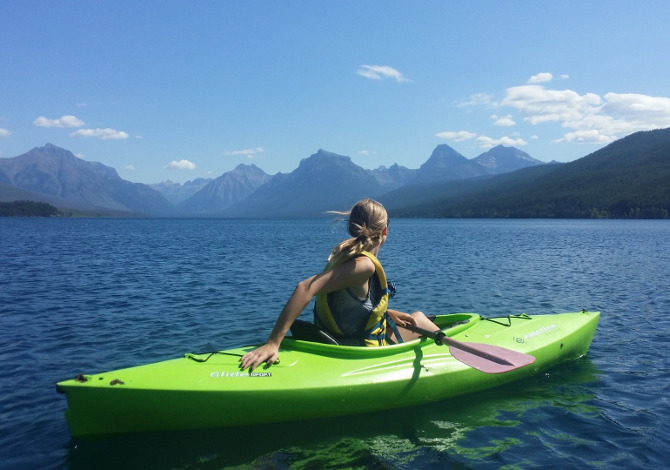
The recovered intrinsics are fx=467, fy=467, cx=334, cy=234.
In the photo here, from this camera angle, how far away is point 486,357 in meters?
6.67

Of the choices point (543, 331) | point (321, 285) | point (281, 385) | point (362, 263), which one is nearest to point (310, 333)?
point (281, 385)

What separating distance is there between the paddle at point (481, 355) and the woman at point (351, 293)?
0.82 meters

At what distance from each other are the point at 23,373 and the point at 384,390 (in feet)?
21.4

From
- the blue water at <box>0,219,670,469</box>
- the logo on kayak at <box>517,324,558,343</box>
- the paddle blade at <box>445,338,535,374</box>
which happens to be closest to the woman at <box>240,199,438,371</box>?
the blue water at <box>0,219,670,469</box>

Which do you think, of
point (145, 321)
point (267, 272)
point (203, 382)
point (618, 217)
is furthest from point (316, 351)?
point (618, 217)

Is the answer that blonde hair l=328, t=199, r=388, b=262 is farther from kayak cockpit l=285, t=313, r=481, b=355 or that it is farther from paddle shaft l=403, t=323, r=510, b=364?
paddle shaft l=403, t=323, r=510, b=364

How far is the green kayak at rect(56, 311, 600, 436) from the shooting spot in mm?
5559

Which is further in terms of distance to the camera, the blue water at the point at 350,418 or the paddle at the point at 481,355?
the paddle at the point at 481,355

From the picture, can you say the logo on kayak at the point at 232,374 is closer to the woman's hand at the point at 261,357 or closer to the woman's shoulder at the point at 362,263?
the woman's hand at the point at 261,357

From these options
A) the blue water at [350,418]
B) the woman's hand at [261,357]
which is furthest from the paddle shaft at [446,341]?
the woman's hand at [261,357]

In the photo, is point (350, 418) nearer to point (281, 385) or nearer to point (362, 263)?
point (281, 385)

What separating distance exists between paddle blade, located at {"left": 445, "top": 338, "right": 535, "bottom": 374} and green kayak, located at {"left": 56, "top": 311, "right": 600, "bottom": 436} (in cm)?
2

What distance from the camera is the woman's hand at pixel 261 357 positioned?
585cm

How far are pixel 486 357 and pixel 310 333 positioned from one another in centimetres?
254
